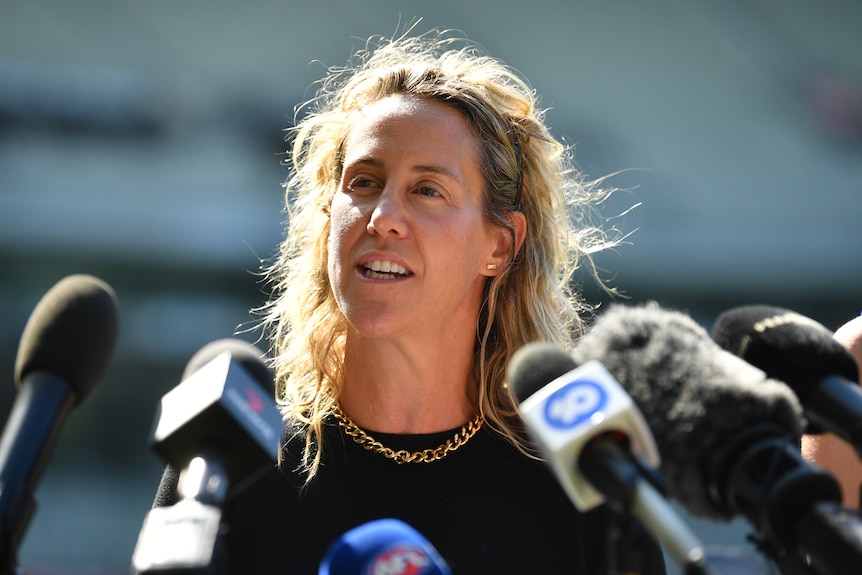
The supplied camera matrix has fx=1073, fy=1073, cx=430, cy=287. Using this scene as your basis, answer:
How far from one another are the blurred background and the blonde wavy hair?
628 cm

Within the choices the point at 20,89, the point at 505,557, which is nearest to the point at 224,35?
the point at 20,89

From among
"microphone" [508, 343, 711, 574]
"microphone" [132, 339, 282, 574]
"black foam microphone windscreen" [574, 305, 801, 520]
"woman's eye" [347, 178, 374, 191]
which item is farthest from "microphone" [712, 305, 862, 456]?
"woman's eye" [347, 178, 374, 191]

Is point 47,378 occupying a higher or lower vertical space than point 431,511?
higher

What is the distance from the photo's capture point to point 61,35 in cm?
1162

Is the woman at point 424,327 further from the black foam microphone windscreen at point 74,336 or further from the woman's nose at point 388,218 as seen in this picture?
the black foam microphone windscreen at point 74,336

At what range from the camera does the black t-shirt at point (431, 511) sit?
6.93 feet

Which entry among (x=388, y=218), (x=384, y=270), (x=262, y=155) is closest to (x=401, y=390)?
(x=384, y=270)

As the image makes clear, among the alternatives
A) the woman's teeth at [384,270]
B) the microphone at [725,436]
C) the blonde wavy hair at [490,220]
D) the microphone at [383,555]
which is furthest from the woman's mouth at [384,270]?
the microphone at [383,555]

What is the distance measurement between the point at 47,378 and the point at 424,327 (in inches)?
43.3

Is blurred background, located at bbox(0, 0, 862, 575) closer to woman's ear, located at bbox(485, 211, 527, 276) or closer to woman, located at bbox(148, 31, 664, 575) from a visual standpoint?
woman, located at bbox(148, 31, 664, 575)

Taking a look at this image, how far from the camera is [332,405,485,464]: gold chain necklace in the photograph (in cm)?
227

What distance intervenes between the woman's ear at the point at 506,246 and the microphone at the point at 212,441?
1218 mm

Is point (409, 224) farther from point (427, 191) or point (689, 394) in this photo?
point (689, 394)

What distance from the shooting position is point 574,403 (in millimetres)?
1316
